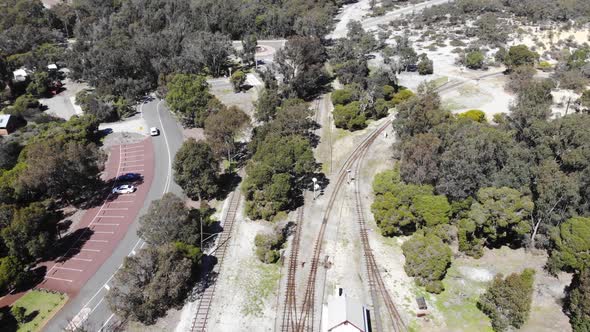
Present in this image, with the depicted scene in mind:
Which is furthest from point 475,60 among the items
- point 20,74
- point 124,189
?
point 20,74

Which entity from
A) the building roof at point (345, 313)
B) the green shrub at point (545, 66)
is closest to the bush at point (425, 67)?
the green shrub at point (545, 66)

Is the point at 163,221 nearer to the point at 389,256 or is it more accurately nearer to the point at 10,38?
the point at 389,256

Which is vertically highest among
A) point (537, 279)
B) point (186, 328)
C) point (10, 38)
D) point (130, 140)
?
point (10, 38)

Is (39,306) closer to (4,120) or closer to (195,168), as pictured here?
(195,168)

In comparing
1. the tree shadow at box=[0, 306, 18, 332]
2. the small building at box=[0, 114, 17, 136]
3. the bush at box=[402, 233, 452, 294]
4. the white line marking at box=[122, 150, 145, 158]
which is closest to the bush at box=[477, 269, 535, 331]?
the bush at box=[402, 233, 452, 294]

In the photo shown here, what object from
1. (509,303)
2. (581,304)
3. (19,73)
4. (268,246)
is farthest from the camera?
(19,73)

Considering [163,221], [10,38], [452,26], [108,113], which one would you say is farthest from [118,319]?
[452,26]
